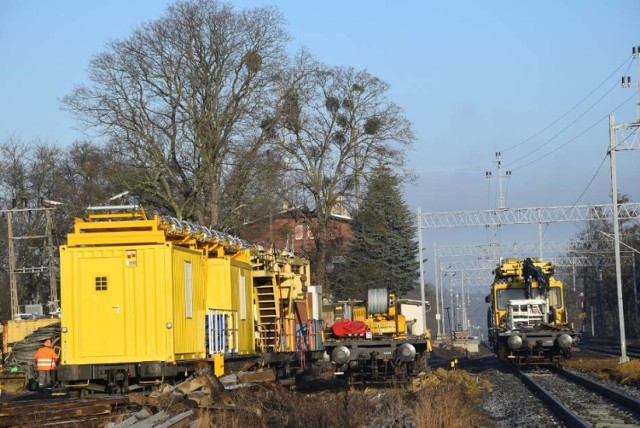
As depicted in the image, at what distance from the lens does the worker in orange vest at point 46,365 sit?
741 inches

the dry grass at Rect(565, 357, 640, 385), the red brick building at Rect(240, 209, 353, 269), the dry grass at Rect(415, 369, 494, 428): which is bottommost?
the dry grass at Rect(565, 357, 640, 385)

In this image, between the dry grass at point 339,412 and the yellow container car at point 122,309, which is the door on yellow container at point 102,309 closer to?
the yellow container car at point 122,309

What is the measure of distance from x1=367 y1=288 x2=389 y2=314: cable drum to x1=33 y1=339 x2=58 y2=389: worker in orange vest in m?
9.54

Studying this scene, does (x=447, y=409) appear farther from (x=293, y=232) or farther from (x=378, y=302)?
(x=293, y=232)

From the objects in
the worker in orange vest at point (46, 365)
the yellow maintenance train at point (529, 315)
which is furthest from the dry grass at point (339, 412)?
the yellow maintenance train at point (529, 315)

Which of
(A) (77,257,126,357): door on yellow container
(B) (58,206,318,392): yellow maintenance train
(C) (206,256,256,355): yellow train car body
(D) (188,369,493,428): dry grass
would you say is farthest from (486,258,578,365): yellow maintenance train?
(A) (77,257,126,357): door on yellow container

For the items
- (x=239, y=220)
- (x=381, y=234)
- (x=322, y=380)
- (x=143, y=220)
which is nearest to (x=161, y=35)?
(x=239, y=220)

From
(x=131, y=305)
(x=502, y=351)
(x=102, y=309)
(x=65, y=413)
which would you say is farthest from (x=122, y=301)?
(x=502, y=351)

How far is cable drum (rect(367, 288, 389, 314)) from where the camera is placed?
27.3 metres

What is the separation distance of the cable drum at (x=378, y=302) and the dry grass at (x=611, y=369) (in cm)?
622

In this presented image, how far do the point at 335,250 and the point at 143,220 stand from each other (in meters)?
42.3

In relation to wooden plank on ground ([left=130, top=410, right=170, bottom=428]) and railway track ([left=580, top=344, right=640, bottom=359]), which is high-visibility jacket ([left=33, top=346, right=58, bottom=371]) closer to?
wooden plank on ground ([left=130, top=410, right=170, bottom=428])

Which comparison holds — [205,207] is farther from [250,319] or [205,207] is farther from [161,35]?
[250,319]

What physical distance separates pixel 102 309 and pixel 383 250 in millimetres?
49013
